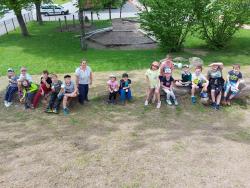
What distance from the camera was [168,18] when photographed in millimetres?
18062

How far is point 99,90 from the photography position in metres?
12.7

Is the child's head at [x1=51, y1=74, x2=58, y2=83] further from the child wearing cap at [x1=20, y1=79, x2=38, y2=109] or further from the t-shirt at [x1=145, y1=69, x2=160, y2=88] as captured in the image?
the t-shirt at [x1=145, y1=69, x2=160, y2=88]

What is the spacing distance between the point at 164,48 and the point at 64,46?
6.75 metres

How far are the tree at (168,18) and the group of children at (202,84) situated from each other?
703 centimetres

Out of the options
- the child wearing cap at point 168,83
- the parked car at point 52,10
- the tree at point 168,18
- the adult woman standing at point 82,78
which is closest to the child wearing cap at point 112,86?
the adult woman standing at point 82,78

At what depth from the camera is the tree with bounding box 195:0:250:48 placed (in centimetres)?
1833

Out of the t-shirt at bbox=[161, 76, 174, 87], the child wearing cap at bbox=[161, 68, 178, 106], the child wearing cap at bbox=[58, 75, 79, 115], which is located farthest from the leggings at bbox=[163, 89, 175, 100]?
the child wearing cap at bbox=[58, 75, 79, 115]

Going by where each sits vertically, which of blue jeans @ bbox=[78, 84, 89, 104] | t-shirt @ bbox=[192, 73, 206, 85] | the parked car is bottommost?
the parked car

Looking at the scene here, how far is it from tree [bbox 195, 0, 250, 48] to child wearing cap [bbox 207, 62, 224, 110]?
7.88 m

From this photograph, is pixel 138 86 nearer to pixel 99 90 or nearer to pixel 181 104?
pixel 99 90

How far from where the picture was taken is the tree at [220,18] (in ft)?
60.1

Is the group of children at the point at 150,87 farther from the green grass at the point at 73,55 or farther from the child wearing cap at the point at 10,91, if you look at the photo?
the green grass at the point at 73,55

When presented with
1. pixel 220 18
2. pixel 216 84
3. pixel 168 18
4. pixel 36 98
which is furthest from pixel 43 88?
pixel 220 18

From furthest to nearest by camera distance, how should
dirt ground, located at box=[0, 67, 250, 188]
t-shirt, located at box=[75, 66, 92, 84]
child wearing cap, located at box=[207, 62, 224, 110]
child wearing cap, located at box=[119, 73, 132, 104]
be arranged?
child wearing cap, located at box=[119, 73, 132, 104] → t-shirt, located at box=[75, 66, 92, 84] → child wearing cap, located at box=[207, 62, 224, 110] → dirt ground, located at box=[0, 67, 250, 188]
